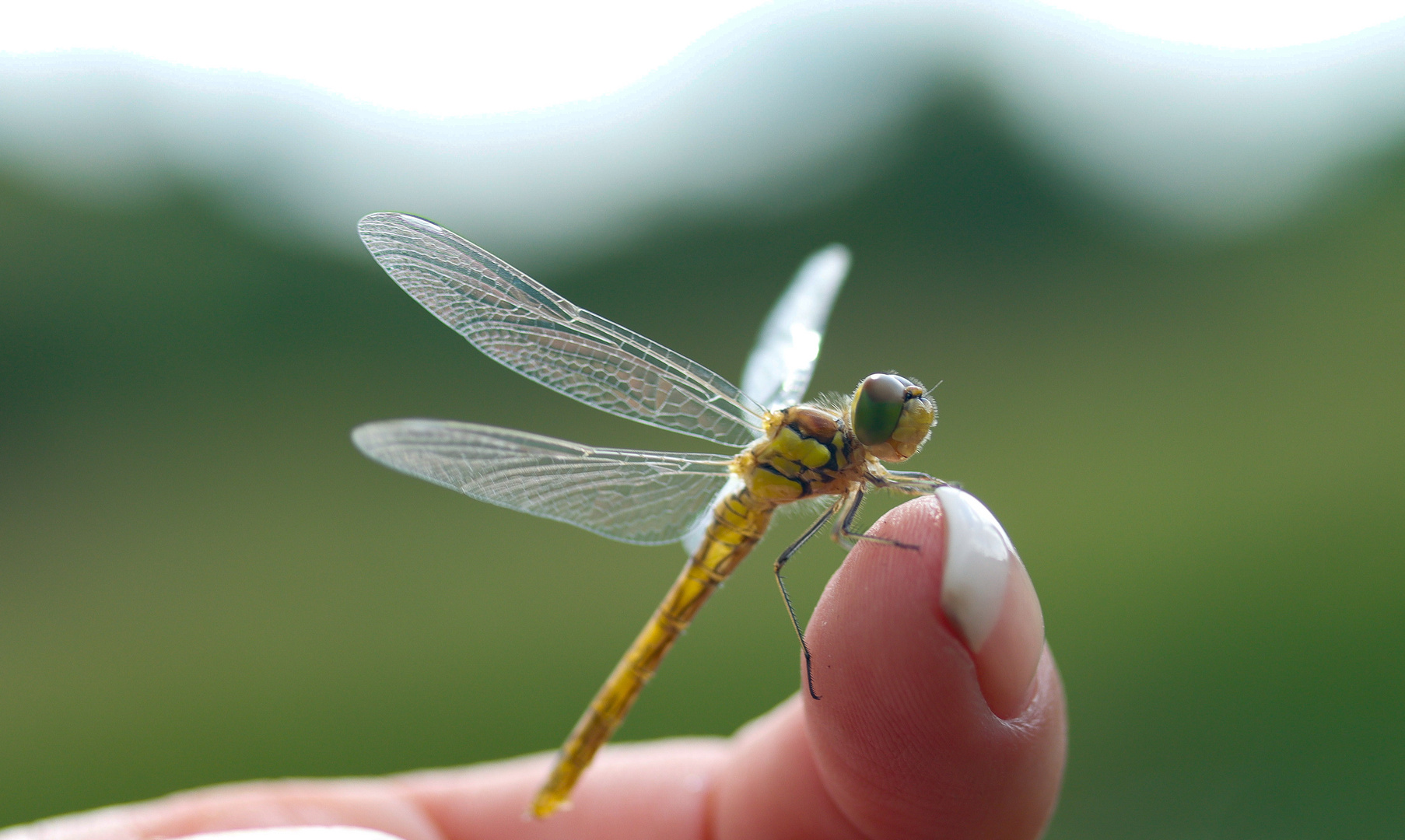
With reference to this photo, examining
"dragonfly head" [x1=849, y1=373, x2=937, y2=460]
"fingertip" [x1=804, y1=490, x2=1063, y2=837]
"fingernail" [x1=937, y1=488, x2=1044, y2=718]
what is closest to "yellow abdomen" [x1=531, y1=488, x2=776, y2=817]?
"dragonfly head" [x1=849, y1=373, x2=937, y2=460]

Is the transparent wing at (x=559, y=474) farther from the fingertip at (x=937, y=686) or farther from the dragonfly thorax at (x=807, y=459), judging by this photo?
the fingertip at (x=937, y=686)

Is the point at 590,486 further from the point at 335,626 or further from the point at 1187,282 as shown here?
the point at 1187,282

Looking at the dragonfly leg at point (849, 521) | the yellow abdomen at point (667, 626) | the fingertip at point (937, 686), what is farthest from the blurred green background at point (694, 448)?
the fingertip at point (937, 686)

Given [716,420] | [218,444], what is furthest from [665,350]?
[218,444]

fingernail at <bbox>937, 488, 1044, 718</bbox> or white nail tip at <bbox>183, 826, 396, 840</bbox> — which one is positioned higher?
fingernail at <bbox>937, 488, 1044, 718</bbox>

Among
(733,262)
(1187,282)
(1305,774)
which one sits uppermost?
(1187,282)

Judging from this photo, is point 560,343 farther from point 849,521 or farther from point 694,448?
point 849,521

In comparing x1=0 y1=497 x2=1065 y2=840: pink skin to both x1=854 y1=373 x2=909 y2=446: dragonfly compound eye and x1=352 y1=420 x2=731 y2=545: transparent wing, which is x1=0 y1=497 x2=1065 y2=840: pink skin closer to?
x1=854 y1=373 x2=909 y2=446: dragonfly compound eye

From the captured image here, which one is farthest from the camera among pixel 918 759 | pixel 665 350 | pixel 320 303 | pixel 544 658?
pixel 320 303
